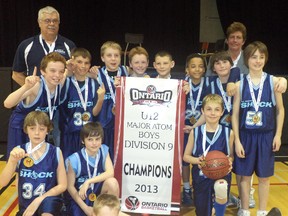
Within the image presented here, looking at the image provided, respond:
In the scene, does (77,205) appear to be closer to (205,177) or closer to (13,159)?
(13,159)

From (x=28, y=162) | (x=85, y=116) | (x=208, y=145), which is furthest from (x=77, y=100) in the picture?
(x=208, y=145)

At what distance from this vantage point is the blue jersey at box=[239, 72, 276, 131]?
164 inches

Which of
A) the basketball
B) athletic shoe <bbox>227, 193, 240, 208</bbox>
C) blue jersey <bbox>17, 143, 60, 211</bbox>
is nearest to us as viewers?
blue jersey <bbox>17, 143, 60, 211</bbox>

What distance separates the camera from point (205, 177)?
13.3 ft

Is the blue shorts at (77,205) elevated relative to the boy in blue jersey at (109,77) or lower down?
lower down

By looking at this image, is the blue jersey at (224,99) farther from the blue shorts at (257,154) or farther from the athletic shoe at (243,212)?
the athletic shoe at (243,212)

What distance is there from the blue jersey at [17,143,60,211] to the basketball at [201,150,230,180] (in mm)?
1285

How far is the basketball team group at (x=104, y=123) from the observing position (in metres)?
3.69

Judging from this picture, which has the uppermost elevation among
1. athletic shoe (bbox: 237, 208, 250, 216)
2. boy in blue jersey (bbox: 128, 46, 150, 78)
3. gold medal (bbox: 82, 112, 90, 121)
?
boy in blue jersey (bbox: 128, 46, 150, 78)

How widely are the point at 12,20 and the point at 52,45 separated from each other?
651cm

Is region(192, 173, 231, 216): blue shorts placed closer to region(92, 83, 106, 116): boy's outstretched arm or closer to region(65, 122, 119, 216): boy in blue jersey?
region(65, 122, 119, 216): boy in blue jersey

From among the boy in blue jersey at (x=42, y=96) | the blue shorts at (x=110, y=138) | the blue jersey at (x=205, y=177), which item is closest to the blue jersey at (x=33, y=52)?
the boy in blue jersey at (x=42, y=96)

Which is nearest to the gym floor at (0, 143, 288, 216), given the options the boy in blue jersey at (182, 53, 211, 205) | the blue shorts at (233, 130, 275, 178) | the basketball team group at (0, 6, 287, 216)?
the basketball team group at (0, 6, 287, 216)

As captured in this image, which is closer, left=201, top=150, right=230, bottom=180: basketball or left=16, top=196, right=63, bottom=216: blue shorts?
left=16, top=196, right=63, bottom=216: blue shorts
